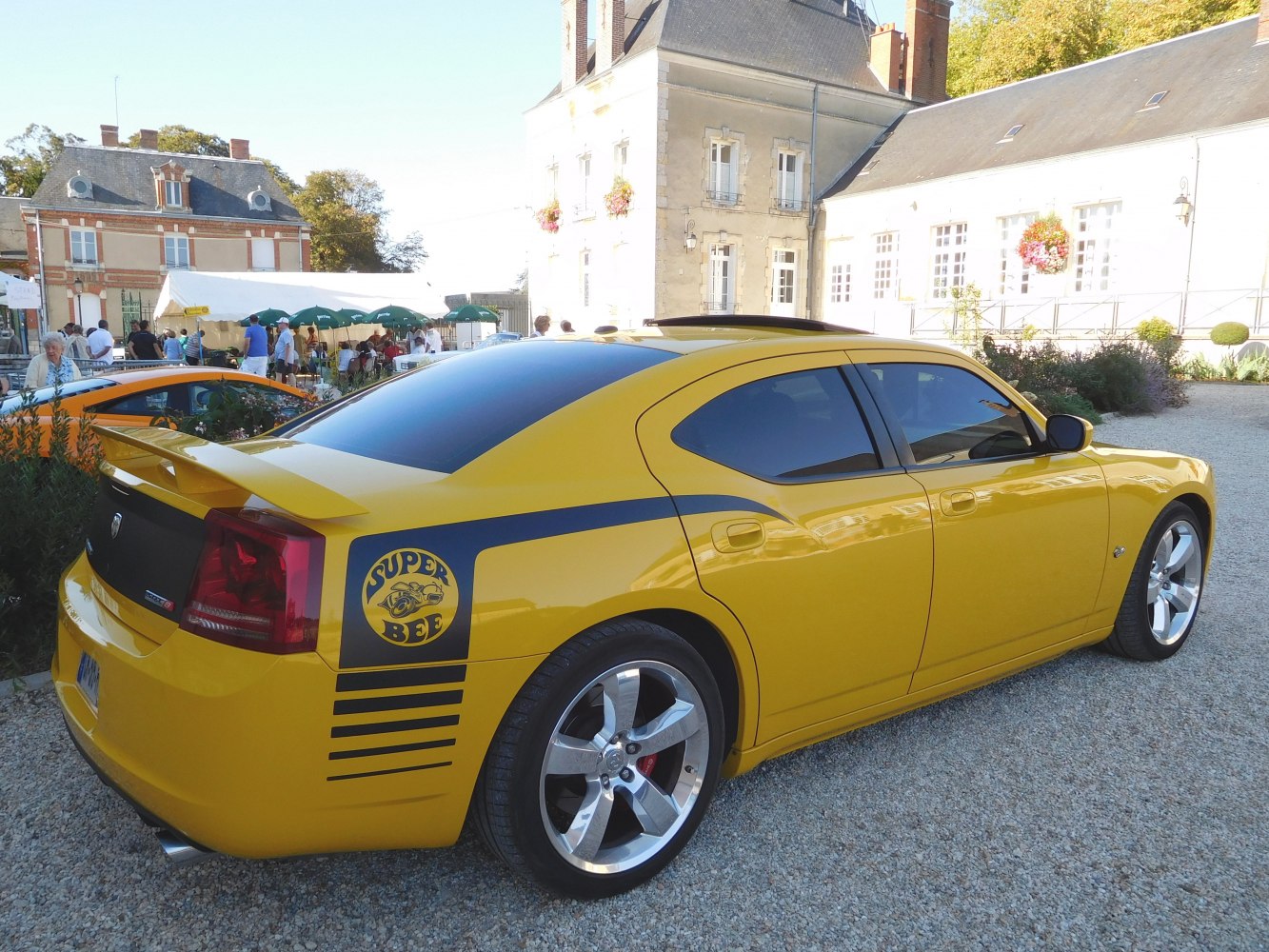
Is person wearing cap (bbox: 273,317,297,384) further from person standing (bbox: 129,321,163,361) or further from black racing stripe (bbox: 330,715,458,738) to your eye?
black racing stripe (bbox: 330,715,458,738)

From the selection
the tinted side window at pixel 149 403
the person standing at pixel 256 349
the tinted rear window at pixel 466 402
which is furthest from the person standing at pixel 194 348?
the tinted rear window at pixel 466 402

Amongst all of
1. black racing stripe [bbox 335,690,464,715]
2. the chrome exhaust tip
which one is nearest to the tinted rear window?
black racing stripe [bbox 335,690,464,715]

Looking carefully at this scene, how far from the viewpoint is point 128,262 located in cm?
4872

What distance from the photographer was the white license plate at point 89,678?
7.91ft

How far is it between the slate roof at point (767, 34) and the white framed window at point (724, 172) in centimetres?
271

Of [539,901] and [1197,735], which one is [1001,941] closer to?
[539,901]

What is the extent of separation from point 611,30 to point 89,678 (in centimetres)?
3357

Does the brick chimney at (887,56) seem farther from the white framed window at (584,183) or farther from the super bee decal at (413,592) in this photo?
the super bee decal at (413,592)

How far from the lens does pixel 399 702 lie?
2.17 metres

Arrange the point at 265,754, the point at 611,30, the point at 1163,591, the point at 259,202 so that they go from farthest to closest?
the point at 259,202 → the point at 611,30 → the point at 1163,591 → the point at 265,754

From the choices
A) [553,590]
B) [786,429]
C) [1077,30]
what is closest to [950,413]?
[786,429]

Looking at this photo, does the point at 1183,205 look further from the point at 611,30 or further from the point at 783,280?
the point at 611,30

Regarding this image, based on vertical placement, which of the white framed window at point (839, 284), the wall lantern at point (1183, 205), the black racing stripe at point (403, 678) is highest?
the wall lantern at point (1183, 205)

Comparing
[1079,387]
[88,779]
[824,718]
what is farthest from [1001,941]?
[1079,387]
